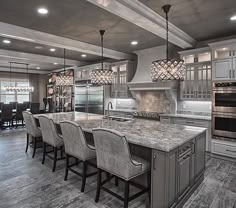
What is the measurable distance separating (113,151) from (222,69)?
3.43 metres

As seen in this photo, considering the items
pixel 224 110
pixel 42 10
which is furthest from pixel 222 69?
pixel 42 10

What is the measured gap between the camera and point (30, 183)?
2.97m

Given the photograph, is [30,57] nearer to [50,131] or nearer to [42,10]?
[42,10]

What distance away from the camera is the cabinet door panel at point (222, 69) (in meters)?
4.02

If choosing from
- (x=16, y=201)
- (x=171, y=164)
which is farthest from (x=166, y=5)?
(x=16, y=201)

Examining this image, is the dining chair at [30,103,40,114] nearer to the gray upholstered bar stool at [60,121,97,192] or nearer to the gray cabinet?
the gray upholstered bar stool at [60,121,97,192]

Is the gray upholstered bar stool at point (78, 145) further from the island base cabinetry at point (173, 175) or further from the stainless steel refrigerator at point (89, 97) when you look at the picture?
the stainless steel refrigerator at point (89, 97)

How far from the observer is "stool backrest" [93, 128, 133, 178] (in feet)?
6.54

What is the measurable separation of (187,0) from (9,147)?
5.45 meters

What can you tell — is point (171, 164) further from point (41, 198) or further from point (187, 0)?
point (187, 0)

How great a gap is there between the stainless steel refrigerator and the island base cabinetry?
4728mm

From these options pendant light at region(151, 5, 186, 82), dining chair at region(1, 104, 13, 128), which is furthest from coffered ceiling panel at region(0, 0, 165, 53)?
dining chair at region(1, 104, 13, 128)

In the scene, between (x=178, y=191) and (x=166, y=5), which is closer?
(x=178, y=191)

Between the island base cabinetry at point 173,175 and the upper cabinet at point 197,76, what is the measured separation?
2.41 m
